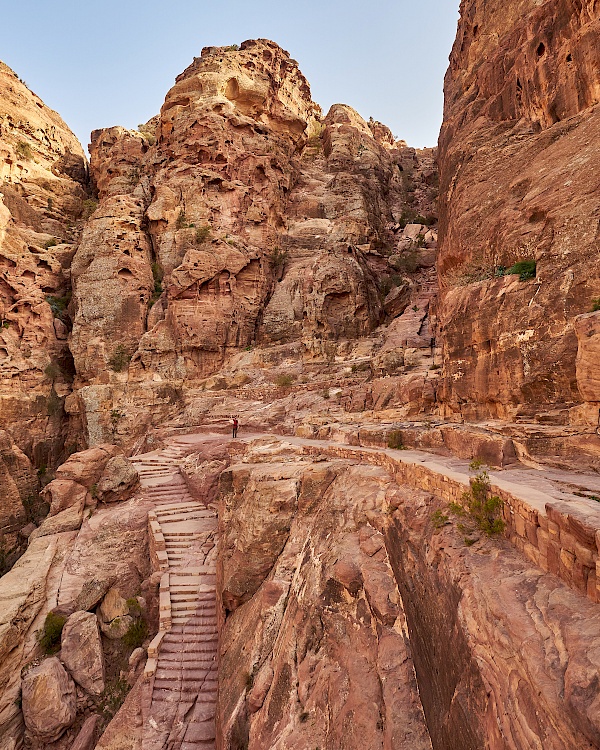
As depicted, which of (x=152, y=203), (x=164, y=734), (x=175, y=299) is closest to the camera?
(x=164, y=734)

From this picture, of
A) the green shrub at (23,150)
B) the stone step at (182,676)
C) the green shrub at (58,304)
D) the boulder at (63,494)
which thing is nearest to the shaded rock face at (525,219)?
the stone step at (182,676)

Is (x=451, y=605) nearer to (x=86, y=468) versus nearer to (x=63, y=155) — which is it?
(x=86, y=468)

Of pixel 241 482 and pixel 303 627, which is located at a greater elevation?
pixel 241 482

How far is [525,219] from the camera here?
10211 mm

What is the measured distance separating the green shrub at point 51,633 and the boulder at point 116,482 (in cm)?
479

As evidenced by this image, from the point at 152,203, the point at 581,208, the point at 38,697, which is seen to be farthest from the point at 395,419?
A: the point at 152,203

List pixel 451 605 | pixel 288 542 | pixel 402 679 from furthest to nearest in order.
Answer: pixel 288 542 < pixel 402 679 < pixel 451 605

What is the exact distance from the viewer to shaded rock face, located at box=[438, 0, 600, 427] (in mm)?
7988

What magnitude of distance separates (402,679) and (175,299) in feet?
83.2

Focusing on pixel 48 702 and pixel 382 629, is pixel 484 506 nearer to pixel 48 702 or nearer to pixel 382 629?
pixel 382 629

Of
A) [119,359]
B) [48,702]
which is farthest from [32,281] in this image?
[48,702]

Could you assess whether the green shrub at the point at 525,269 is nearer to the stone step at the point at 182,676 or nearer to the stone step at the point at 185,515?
the stone step at the point at 182,676

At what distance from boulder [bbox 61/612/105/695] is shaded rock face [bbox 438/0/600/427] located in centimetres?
1197

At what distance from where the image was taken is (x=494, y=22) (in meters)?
16.9
